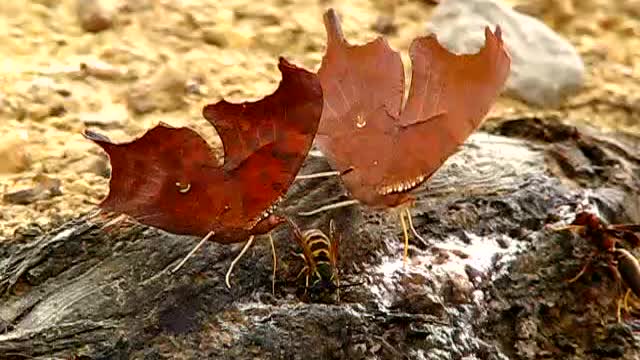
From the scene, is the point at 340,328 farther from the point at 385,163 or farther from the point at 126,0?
the point at 126,0

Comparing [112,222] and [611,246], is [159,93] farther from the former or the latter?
[611,246]

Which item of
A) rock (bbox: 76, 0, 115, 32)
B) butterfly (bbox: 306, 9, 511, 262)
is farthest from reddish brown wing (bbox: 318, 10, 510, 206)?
rock (bbox: 76, 0, 115, 32)

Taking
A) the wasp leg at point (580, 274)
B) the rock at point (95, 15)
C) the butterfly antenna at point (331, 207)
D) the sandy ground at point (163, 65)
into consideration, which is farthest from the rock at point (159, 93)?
the wasp leg at point (580, 274)

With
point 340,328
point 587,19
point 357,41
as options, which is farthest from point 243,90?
point 340,328

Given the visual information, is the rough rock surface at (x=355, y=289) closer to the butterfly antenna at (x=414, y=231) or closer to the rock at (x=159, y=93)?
the butterfly antenna at (x=414, y=231)

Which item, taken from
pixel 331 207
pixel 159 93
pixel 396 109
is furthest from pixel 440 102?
pixel 159 93

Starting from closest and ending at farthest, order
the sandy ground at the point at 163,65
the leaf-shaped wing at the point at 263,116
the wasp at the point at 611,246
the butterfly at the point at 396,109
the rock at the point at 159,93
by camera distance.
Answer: the leaf-shaped wing at the point at 263,116, the butterfly at the point at 396,109, the wasp at the point at 611,246, the sandy ground at the point at 163,65, the rock at the point at 159,93
